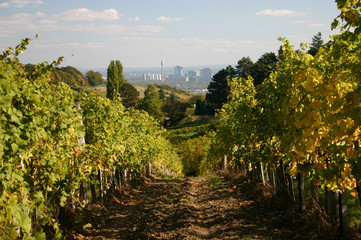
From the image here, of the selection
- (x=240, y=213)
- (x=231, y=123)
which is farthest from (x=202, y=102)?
(x=240, y=213)

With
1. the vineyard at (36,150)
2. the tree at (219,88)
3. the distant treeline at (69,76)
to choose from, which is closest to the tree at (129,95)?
the distant treeline at (69,76)

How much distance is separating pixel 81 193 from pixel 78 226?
1766 millimetres

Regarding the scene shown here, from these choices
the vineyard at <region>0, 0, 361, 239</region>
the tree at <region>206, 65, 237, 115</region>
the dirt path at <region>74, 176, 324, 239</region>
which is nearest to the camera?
the vineyard at <region>0, 0, 361, 239</region>

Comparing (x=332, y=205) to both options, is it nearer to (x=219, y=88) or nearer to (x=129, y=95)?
(x=219, y=88)

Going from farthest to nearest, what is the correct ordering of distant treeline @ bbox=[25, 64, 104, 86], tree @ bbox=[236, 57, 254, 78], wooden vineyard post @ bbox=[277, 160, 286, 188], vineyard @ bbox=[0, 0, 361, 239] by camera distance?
tree @ bbox=[236, 57, 254, 78] < wooden vineyard post @ bbox=[277, 160, 286, 188] < distant treeline @ bbox=[25, 64, 104, 86] < vineyard @ bbox=[0, 0, 361, 239]

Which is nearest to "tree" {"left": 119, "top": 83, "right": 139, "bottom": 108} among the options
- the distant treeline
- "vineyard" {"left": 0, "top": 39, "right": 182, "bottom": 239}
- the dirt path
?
the distant treeline

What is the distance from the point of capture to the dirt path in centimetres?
680

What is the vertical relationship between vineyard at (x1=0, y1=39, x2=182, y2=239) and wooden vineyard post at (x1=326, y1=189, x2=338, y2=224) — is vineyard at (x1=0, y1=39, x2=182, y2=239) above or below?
above

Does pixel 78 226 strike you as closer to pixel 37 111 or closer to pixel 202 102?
pixel 37 111

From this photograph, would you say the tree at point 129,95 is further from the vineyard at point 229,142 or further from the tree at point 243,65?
the vineyard at point 229,142

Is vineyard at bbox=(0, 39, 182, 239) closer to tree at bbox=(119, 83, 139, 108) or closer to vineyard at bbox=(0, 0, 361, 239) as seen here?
vineyard at bbox=(0, 0, 361, 239)

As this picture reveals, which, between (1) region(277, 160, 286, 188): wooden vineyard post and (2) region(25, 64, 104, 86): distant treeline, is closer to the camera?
(2) region(25, 64, 104, 86): distant treeline

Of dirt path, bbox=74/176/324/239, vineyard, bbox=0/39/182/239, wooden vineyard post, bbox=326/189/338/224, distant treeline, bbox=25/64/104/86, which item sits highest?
distant treeline, bbox=25/64/104/86

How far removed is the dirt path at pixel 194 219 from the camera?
22.3ft
